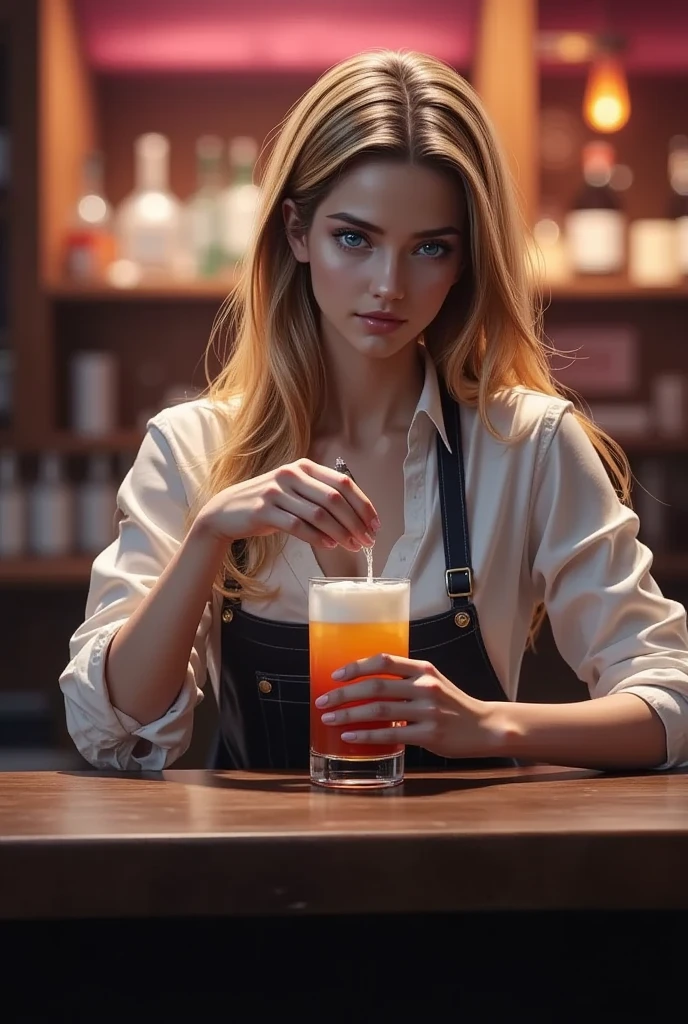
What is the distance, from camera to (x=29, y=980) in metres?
1.15

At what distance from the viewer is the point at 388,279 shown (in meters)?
1.49

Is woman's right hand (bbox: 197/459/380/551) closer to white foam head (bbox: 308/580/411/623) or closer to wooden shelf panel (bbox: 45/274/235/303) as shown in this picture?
white foam head (bbox: 308/580/411/623)

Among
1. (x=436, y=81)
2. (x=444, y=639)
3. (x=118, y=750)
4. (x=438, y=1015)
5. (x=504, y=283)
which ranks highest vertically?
(x=436, y=81)

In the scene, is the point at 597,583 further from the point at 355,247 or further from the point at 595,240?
the point at 595,240

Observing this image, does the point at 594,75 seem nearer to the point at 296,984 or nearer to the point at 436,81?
the point at 436,81

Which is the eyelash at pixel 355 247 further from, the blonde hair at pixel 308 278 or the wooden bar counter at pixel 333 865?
the wooden bar counter at pixel 333 865

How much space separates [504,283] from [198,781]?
0.73 metres

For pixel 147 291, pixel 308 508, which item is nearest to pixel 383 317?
pixel 308 508

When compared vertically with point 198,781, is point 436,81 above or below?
above

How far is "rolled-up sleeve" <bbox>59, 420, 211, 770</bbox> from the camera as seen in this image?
4.87 ft

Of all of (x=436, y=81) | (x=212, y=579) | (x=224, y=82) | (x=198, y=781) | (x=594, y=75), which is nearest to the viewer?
(x=198, y=781)

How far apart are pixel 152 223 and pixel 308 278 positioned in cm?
158

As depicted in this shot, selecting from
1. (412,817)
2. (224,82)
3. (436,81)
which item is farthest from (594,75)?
(412,817)

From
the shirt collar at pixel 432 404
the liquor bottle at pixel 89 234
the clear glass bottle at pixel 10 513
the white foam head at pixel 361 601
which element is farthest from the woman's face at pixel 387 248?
the clear glass bottle at pixel 10 513
